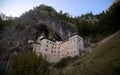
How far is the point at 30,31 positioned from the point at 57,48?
1096cm

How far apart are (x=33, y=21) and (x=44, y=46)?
12596 millimetres

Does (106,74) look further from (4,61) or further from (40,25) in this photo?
(40,25)

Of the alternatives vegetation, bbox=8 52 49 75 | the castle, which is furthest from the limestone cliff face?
vegetation, bbox=8 52 49 75

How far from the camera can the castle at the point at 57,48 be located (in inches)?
1797

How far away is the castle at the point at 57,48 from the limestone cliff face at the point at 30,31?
2.94 metres

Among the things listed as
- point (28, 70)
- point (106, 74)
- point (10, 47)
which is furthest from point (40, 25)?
point (106, 74)

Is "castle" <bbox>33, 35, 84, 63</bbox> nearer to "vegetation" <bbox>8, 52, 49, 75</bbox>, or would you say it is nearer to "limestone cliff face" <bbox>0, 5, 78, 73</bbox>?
"limestone cliff face" <bbox>0, 5, 78, 73</bbox>

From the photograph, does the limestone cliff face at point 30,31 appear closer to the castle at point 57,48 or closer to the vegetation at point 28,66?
the castle at point 57,48

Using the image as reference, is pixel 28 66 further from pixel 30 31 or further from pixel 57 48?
pixel 30 31

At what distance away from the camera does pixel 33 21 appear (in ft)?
181

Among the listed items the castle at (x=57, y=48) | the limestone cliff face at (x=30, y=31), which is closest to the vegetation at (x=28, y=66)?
the limestone cliff face at (x=30, y=31)

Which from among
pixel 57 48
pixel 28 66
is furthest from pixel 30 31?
pixel 28 66

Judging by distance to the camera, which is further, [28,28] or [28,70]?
[28,28]

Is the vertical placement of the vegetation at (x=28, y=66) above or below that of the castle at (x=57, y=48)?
below
